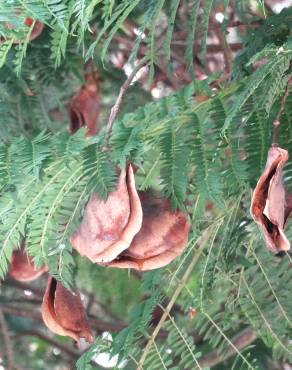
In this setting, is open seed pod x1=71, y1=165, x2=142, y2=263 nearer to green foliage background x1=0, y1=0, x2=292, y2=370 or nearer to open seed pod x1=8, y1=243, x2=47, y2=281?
green foliage background x1=0, y1=0, x2=292, y2=370

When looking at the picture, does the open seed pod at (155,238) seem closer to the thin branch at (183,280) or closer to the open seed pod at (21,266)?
the thin branch at (183,280)

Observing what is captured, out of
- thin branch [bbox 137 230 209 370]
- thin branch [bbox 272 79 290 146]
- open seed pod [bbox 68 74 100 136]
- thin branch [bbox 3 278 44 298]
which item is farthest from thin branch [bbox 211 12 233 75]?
thin branch [bbox 3 278 44 298]

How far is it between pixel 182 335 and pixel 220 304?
0.49 ft

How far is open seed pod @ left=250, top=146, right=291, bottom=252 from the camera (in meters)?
0.97

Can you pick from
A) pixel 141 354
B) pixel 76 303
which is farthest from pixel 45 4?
pixel 141 354

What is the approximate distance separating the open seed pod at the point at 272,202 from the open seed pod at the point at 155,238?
6.1 inches

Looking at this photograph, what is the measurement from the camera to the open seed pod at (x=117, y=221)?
106 cm

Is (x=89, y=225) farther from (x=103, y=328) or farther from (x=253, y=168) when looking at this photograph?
(x=103, y=328)

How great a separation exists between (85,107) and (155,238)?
2.57 ft

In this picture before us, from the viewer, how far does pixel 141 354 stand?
1.38 m

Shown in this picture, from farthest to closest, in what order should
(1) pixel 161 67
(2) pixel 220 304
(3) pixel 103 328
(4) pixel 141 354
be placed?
(3) pixel 103 328 < (1) pixel 161 67 < (2) pixel 220 304 < (4) pixel 141 354

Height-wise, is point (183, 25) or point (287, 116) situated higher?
point (287, 116)

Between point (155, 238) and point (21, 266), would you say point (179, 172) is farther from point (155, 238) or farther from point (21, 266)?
point (21, 266)

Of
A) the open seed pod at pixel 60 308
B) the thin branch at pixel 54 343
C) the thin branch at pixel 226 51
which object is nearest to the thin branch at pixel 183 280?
the open seed pod at pixel 60 308
